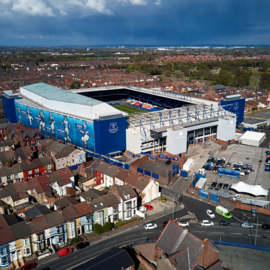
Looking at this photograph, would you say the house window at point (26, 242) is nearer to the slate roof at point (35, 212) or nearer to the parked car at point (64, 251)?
the slate roof at point (35, 212)

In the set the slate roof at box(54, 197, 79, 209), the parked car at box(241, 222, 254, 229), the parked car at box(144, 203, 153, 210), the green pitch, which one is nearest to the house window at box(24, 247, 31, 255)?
the slate roof at box(54, 197, 79, 209)

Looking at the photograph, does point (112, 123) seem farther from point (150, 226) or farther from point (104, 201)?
point (150, 226)

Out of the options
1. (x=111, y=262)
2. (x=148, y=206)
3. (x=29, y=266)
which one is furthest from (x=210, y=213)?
(x=29, y=266)

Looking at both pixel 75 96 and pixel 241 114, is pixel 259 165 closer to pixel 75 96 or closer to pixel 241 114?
pixel 241 114

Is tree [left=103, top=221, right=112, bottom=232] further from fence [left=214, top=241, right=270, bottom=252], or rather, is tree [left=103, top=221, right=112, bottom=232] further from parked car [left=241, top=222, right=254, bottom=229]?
parked car [left=241, top=222, right=254, bottom=229]

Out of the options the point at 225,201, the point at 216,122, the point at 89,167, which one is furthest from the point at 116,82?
the point at 225,201

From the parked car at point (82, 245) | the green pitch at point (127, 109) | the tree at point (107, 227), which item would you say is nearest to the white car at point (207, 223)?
the tree at point (107, 227)
